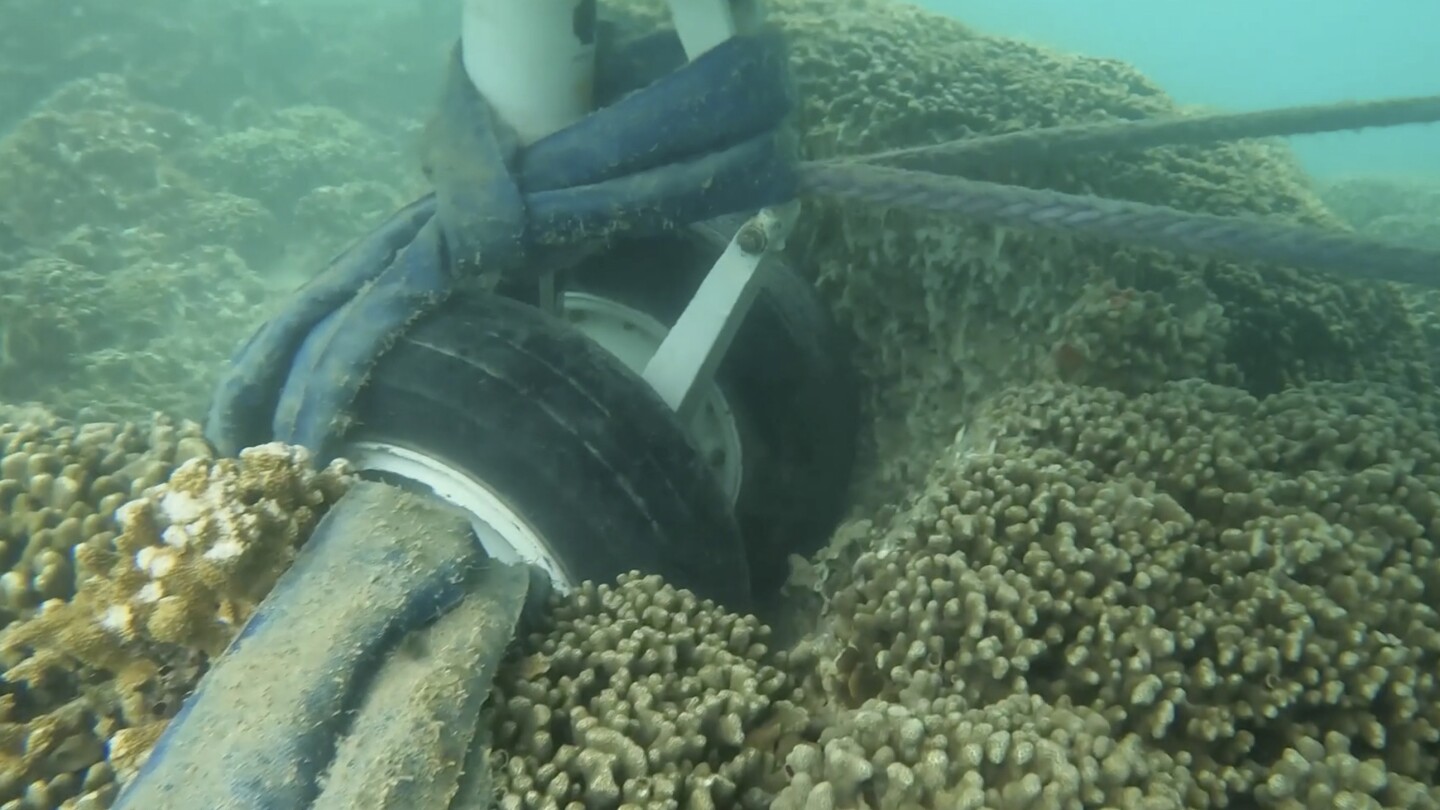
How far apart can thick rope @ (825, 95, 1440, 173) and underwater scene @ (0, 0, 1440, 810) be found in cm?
2

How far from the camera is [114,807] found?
49.1 inches

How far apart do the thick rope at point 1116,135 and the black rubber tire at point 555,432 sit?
1203mm

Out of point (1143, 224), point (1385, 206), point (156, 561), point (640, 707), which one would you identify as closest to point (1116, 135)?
point (1143, 224)

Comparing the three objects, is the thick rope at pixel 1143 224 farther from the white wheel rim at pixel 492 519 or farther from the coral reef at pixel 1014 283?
the white wheel rim at pixel 492 519

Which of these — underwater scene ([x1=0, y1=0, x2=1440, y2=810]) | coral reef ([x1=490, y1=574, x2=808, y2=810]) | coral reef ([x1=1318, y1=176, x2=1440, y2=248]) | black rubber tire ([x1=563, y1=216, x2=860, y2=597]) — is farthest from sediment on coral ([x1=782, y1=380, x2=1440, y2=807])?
coral reef ([x1=1318, y1=176, x2=1440, y2=248])

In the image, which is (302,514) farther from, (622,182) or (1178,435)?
(1178,435)

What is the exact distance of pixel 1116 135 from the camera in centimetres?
296

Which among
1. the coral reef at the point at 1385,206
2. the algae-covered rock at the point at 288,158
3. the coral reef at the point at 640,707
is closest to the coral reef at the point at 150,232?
the algae-covered rock at the point at 288,158

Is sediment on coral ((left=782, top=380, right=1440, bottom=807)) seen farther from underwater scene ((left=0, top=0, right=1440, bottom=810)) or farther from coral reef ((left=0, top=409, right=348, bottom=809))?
coral reef ((left=0, top=409, right=348, bottom=809))

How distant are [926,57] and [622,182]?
2.47m

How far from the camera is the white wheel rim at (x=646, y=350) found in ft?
9.39

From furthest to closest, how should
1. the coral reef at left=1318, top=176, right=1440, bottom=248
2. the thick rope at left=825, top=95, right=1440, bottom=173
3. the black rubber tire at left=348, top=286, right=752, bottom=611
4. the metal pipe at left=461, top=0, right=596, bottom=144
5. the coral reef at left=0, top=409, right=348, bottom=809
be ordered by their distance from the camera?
the coral reef at left=1318, top=176, right=1440, bottom=248, the thick rope at left=825, top=95, right=1440, bottom=173, the metal pipe at left=461, top=0, right=596, bottom=144, the black rubber tire at left=348, top=286, right=752, bottom=611, the coral reef at left=0, top=409, right=348, bottom=809

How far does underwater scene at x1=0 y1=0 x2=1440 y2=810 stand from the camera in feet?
4.90

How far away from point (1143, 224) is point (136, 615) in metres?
2.40
